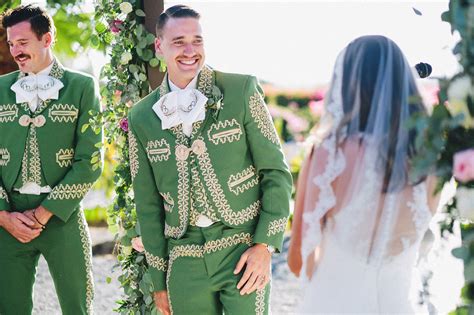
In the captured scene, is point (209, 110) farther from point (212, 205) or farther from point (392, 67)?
point (392, 67)

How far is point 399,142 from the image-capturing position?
294 centimetres

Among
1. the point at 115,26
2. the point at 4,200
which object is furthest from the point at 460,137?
the point at 4,200

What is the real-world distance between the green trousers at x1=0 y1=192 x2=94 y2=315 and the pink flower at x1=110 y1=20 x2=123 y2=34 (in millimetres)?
863

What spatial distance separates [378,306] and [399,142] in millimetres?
541

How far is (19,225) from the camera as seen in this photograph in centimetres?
428

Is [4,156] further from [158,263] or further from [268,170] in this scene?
[268,170]

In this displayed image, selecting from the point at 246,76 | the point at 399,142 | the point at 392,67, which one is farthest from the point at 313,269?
the point at 246,76

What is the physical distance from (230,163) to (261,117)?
22 centimetres

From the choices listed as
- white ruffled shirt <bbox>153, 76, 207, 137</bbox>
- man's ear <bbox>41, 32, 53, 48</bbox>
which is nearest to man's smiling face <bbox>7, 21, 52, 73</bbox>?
man's ear <bbox>41, 32, 53, 48</bbox>

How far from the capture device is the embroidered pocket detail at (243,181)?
3631mm

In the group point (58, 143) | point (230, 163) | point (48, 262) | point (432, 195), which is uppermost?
point (432, 195)

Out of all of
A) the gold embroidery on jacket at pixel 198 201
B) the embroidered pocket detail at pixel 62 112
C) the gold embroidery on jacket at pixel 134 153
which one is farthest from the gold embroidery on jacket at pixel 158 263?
the embroidered pocket detail at pixel 62 112

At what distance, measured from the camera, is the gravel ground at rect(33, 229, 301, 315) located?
23.0ft

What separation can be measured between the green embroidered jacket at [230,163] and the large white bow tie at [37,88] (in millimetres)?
808
